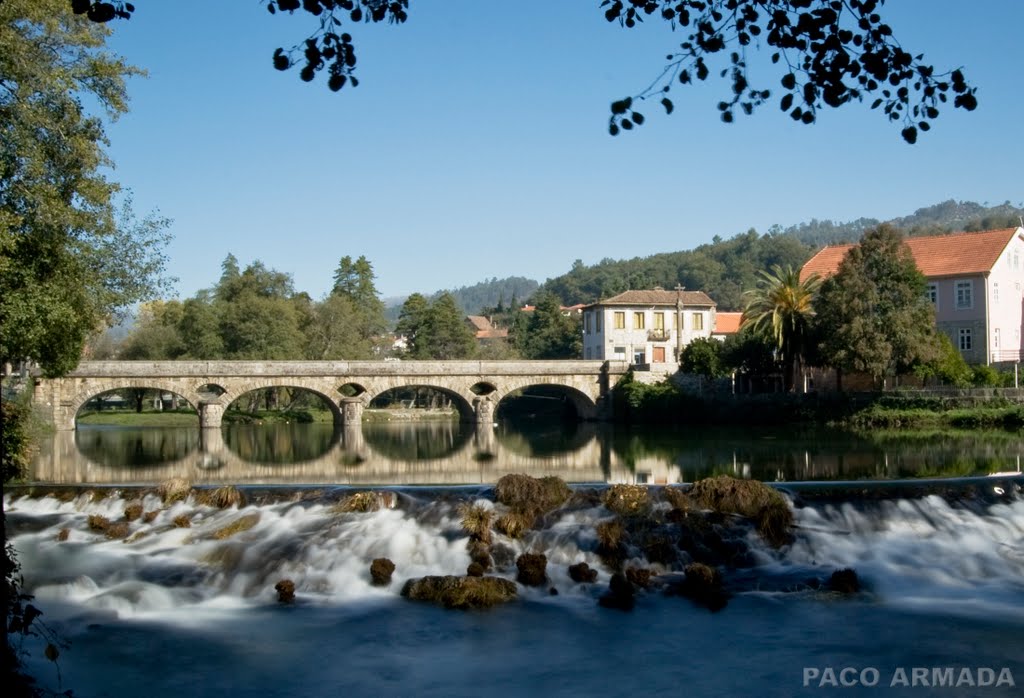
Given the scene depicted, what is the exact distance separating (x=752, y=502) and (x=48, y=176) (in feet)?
55.1

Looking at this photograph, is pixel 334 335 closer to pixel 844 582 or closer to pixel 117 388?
Result: pixel 117 388

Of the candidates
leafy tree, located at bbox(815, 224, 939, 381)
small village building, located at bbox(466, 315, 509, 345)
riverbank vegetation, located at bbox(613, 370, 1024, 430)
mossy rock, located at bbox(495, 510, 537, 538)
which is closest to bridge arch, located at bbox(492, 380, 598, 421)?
riverbank vegetation, located at bbox(613, 370, 1024, 430)

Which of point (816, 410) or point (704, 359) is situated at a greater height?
point (704, 359)

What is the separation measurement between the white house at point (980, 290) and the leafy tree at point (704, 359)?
407 inches

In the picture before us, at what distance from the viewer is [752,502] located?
1530 centimetres

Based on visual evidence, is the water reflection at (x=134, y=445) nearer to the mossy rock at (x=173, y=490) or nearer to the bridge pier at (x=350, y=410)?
the bridge pier at (x=350, y=410)

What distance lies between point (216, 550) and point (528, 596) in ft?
15.3

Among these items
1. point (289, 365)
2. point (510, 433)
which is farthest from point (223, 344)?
point (510, 433)

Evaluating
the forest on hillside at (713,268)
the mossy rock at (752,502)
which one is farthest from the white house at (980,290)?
the forest on hillside at (713,268)

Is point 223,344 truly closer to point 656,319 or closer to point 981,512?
point 656,319

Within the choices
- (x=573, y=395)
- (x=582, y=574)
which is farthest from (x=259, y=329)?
(x=582, y=574)

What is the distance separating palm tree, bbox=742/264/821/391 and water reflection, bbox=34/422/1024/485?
6.60 meters

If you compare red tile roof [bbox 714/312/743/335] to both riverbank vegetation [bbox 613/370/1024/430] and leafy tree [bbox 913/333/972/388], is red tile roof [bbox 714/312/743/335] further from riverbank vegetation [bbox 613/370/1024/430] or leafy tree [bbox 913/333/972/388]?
leafy tree [bbox 913/333/972/388]

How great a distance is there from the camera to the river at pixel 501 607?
10195 millimetres
